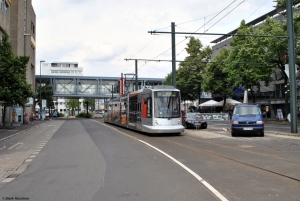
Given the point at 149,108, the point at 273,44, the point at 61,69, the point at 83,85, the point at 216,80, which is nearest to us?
the point at 149,108

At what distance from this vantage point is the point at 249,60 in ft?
128

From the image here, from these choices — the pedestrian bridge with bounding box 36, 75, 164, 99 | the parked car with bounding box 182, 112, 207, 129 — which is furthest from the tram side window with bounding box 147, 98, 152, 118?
the pedestrian bridge with bounding box 36, 75, 164, 99

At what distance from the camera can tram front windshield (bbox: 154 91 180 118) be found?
67.5 ft

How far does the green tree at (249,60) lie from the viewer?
38.3m

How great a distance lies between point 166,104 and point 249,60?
21606mm

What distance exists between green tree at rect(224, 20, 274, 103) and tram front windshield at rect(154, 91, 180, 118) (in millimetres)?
17032

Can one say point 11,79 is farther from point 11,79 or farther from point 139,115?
point 139,115

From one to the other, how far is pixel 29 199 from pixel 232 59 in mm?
40016

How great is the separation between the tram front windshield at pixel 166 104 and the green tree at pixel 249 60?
55.9ft

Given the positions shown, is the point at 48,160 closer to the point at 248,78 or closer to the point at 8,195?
the point at 8,195

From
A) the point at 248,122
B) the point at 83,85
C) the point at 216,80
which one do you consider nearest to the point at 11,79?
the point at 248,122

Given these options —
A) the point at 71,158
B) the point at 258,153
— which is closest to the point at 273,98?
the point at 258,153

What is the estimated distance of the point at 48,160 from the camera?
1123cm

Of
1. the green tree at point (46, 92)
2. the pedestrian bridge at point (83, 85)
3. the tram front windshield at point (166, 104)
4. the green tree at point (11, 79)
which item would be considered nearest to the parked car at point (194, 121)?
the tram front windshield at point (166, 104)
